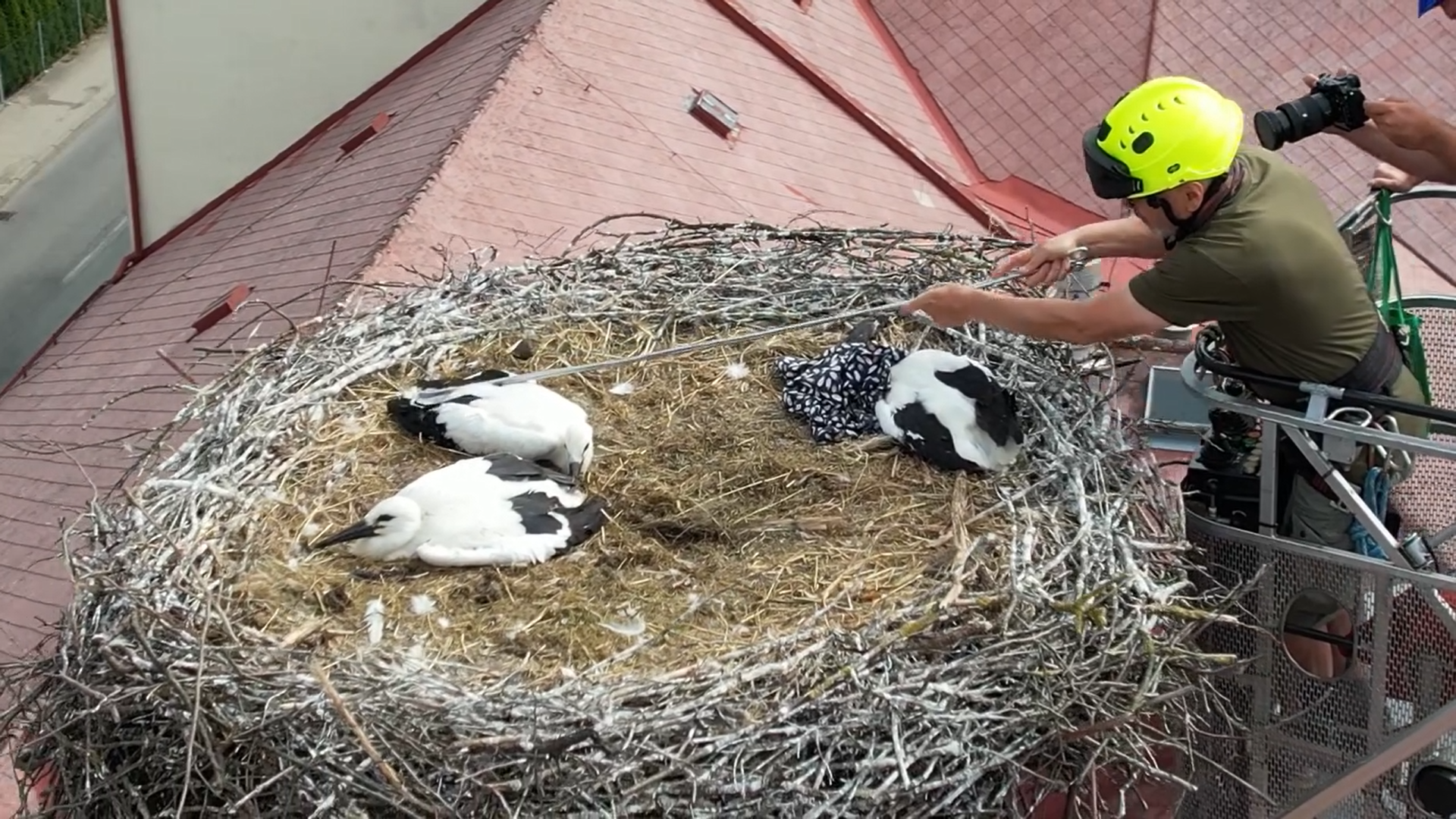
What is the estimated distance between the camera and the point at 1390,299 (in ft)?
11.5

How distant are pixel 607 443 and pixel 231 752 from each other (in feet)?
5.62

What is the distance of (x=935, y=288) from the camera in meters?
3.83

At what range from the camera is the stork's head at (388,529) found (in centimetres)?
368

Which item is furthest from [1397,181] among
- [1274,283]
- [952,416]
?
[952,416]

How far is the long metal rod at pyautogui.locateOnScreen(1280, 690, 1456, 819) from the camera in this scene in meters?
2.98

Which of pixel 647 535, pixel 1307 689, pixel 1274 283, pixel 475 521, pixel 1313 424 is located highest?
pixel 1274 283

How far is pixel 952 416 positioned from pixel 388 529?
70.5 inches

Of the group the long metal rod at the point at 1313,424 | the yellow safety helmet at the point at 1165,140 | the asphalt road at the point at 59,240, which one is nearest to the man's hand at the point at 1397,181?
the yellow safety helmet at the point at 1165,140

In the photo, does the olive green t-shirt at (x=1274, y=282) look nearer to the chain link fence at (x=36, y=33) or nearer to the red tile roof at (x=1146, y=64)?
the red tile roof at (x=1146, y=64)

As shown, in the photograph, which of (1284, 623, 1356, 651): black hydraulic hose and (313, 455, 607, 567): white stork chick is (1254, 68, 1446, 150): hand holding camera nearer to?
(1284, 623, 1356, 651): black hydraulic hose

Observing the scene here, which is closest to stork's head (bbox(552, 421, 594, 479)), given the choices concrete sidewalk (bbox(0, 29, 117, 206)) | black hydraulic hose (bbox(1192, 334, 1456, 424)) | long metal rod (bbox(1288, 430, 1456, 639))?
black hydraulic hose (bbox(1192, 334, 1456, 424))

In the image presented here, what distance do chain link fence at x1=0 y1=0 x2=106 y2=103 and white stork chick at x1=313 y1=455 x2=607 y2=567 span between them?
19.0m

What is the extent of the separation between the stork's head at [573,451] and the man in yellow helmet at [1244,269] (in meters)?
1.62

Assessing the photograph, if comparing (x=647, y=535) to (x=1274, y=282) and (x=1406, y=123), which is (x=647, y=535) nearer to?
(x=1274, y=282)
